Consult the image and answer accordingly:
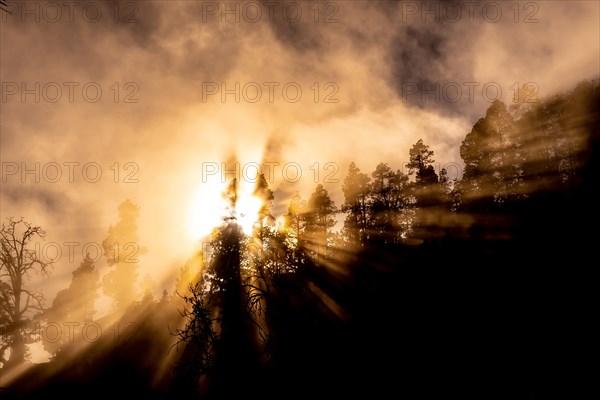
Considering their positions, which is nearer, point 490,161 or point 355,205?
point 490,161

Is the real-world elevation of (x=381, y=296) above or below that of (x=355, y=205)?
below

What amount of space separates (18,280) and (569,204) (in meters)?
47.2

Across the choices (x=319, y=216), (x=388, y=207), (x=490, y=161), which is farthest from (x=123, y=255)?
(x=490, y=161)

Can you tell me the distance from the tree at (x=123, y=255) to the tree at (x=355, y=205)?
27965 mm

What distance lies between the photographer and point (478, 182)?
40562mm

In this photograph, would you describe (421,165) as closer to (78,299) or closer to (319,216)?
(319,216)

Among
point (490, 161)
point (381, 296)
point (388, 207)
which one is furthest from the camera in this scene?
point (388, 207)

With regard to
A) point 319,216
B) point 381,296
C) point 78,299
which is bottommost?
point 78,299

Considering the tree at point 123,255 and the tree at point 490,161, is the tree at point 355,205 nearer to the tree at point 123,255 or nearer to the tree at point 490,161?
the tree at point 490,161

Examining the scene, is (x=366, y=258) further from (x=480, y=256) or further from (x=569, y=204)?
(x=569, y=204)

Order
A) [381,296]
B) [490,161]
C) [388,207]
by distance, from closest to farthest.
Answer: [381,296] < [490,161] < [388,207]

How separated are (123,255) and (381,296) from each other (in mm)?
31899

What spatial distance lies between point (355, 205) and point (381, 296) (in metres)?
24.5

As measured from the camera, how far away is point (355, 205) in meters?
50.3
